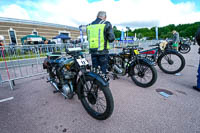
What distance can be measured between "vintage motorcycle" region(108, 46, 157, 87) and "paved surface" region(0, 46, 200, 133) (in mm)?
388

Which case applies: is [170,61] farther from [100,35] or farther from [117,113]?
[117,113]

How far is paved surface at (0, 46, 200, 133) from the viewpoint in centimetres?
163

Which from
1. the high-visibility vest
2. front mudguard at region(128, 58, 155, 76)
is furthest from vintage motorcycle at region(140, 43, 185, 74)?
the high-visibility vest

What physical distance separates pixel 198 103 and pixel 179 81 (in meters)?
1.23

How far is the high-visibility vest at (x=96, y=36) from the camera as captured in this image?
2.54 meters

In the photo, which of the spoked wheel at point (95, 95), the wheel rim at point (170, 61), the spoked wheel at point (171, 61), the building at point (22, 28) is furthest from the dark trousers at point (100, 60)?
the building at point (22, 28)

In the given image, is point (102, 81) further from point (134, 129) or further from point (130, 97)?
point (130, 97)

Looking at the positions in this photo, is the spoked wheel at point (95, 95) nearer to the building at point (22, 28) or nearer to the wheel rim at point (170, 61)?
the wheel rim at point (170, 61)

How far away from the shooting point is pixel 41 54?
573 cm

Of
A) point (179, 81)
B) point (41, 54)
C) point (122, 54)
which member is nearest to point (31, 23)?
point (41, 54)

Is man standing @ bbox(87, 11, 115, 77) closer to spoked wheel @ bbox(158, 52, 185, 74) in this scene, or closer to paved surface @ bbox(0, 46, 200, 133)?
paved surface @ bbox(0, 46, 200, 133)

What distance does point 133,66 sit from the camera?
3.13 metres

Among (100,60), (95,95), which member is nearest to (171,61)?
(100,60)

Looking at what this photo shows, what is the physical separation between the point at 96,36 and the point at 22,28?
93.5 ft
